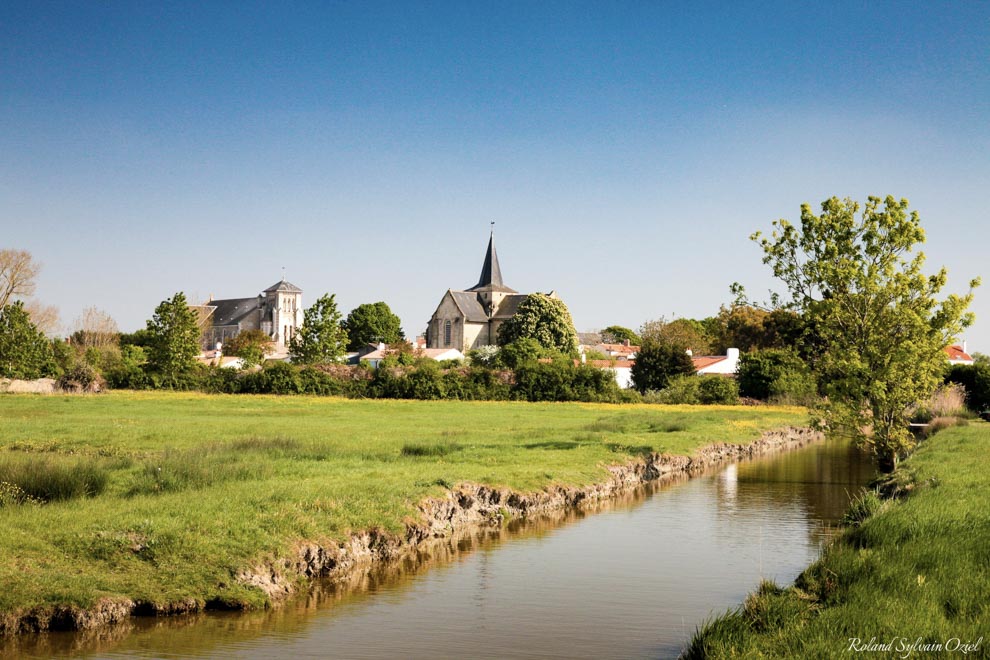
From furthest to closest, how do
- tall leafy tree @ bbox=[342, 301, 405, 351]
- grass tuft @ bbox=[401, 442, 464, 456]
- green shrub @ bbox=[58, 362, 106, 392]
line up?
tall leafy tree @ bbox=[342, 301, 405, 351]
green shrub @ bbox=[58, 362, 106, 392]
grass tuft @ bbox=[401, 442, 464, 456]

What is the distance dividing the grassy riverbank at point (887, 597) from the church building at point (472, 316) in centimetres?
12823

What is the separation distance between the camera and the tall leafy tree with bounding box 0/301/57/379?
7231 centimetres

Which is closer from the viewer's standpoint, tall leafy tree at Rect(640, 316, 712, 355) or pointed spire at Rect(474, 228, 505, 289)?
tall leafy tree at Rect(640, 316, 712, 355)

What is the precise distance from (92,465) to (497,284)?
134 meters

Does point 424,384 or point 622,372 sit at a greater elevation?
point 622,372

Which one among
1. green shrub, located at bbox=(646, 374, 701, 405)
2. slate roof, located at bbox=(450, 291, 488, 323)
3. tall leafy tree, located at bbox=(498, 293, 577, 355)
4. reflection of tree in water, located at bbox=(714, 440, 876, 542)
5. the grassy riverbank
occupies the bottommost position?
reflection of tree in water, located at bbox=(714, 440, 876, 542)

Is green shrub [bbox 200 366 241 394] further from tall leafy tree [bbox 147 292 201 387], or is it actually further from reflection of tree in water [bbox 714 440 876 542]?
reflection of tree in water [bbox 714 440 876 542]

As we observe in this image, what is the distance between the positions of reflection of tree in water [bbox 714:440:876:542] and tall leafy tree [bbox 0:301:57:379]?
57610mm

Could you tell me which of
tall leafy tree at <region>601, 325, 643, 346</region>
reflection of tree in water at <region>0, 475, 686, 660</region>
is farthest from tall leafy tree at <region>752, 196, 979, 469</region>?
tall leafy tree at <region>601, 325, 643, 346</region>

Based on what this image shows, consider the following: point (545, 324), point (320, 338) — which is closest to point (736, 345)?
point (545, 324)

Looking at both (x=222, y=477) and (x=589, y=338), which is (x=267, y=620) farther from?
(x=589, y=338)

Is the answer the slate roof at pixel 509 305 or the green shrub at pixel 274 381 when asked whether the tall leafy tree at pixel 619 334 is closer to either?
the slate roof at pixel 509 305

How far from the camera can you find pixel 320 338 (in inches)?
3226

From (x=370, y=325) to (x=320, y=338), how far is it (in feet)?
265
